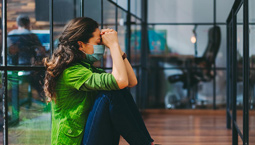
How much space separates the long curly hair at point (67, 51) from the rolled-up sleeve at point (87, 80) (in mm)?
50

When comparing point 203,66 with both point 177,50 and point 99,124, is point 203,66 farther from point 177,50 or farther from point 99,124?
point 99,124

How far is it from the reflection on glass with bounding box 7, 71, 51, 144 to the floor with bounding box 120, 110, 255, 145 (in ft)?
4.79

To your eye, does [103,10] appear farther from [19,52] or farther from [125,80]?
[125,80]

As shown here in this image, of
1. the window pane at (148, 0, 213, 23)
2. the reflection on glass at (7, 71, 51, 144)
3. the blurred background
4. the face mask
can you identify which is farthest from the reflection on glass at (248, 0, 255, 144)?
the window pane at (148, 0, 213, 23)

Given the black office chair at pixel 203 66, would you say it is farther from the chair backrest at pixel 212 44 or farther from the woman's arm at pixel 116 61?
the woman's arm at pixel 116 61

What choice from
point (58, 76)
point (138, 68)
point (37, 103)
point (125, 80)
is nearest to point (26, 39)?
point (37, 103)

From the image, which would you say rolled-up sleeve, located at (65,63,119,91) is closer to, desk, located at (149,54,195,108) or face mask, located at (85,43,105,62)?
face mask, located at (85,43,105,62)

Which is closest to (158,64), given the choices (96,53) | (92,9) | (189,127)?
(189,127)

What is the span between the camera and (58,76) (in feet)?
5.68

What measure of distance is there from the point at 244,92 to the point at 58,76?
4.58 ft

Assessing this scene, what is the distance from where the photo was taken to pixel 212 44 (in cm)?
770

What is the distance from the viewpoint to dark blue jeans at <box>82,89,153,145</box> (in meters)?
1.61

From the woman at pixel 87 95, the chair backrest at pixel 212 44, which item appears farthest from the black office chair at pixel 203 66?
the woman at pixel 87 95

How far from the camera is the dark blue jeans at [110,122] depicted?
5.29 feet
